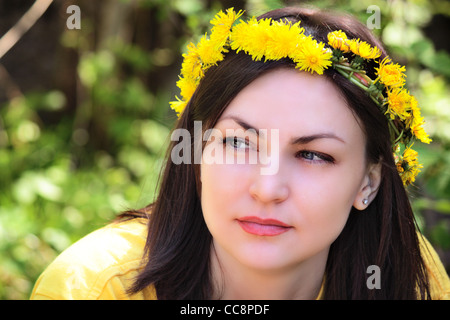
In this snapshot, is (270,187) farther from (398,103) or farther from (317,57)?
(398,103)

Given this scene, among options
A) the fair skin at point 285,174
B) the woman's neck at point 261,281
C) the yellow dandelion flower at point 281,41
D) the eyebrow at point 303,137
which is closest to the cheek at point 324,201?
the fair skin at point 285,174

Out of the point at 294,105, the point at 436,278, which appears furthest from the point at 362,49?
the point at 436,278

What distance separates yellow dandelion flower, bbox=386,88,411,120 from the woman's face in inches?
6.1

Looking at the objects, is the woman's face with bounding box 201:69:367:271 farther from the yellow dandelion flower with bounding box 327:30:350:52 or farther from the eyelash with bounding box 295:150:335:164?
the yellow dandelion flower with bounding box 327:30:350:52

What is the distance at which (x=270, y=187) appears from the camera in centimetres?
167

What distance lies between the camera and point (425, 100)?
3.25 metres

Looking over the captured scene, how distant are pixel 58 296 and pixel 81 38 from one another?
3086 mm

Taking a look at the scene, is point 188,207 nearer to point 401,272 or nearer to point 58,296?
point 58,296

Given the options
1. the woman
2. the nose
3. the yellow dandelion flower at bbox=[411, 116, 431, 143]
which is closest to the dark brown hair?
the woman

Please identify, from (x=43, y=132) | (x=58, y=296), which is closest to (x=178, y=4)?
(x=43, y=132)

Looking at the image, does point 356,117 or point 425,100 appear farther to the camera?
point 425,100

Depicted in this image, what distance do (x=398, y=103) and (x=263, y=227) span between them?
0.62 m

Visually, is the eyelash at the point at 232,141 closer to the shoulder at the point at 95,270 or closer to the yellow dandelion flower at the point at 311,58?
the yellow dandelion flower at the point at 311,58

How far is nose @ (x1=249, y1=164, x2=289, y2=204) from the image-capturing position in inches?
65.9
